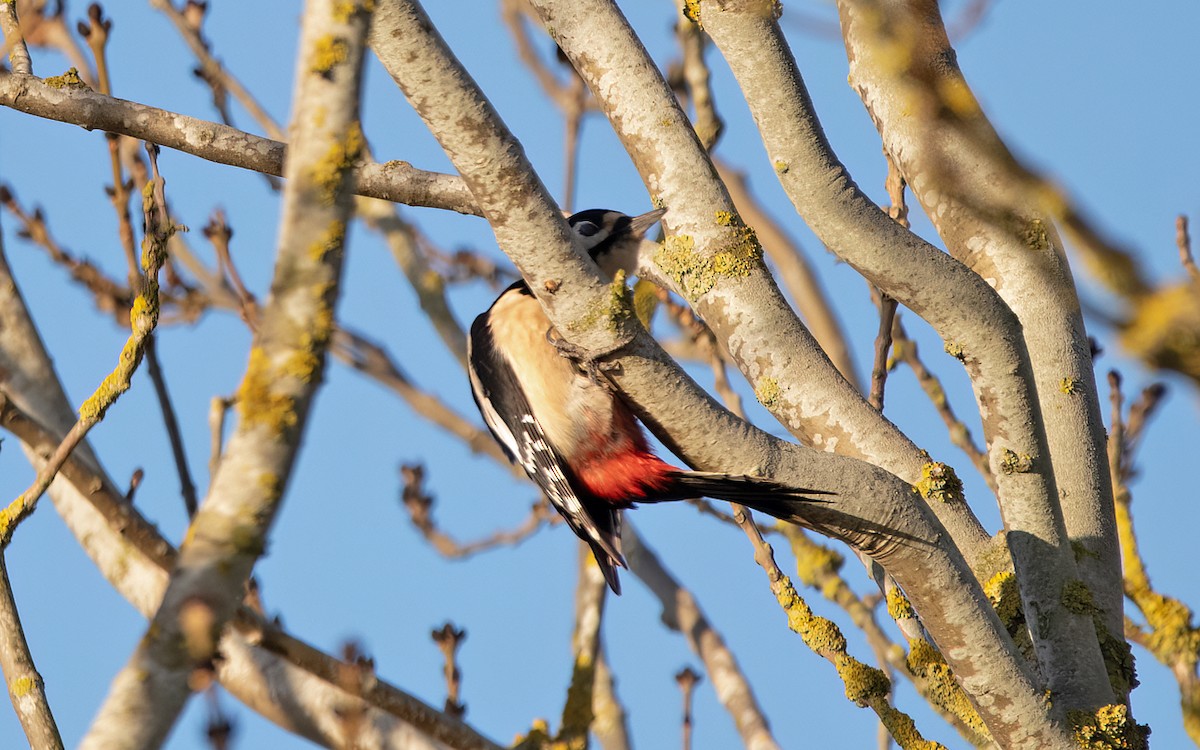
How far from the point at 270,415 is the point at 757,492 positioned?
3.95 ft

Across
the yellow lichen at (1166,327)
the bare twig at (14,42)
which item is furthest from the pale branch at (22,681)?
the yellow lichen at (1166,327)

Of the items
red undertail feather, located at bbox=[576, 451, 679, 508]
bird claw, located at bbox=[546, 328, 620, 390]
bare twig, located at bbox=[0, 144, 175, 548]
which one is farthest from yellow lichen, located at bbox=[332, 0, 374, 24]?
red undertail feather, located at bbox=[576, 451, 679, 508]

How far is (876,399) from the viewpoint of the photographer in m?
3.34

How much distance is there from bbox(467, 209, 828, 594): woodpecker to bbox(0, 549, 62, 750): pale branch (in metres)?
1.60

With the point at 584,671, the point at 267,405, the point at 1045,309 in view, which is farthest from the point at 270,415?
the point at 1045,309

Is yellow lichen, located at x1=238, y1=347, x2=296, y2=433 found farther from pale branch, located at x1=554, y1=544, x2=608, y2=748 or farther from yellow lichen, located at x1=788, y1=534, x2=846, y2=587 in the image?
yellow lichen, located at x1=788, y1=534, x2=846, y2=587

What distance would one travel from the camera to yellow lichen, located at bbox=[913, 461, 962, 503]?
9.20 ft

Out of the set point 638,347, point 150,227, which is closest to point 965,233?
point 638,347

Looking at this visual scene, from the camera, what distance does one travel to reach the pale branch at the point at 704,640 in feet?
14.0

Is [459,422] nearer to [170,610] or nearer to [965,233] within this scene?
[965,233]

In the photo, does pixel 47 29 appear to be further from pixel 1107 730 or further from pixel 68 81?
pixel 1107 730

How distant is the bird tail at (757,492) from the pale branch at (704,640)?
1.72 meters

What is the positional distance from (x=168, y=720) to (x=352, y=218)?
70 centimetres

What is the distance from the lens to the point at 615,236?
13.3 feet
